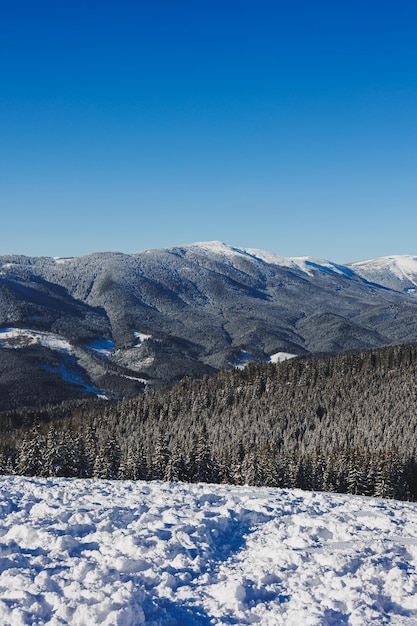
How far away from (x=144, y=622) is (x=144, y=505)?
38.0ft

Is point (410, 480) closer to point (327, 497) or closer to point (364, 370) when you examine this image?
point (327, 497)

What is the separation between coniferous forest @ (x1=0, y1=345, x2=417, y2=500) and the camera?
66438 mm

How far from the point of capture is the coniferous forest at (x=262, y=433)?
66.4m

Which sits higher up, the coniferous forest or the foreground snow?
the foreground snow

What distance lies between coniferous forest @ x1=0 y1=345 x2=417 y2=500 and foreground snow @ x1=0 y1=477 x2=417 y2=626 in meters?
43.3

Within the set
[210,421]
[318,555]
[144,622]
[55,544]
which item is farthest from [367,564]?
[210,421]

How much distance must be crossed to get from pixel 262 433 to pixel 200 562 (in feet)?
366

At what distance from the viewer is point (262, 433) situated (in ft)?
408

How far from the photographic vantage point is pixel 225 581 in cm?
1488

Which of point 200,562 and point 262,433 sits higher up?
point 200,562

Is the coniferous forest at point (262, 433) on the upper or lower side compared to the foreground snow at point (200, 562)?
lower

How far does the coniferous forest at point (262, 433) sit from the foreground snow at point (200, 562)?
4326 centimetres

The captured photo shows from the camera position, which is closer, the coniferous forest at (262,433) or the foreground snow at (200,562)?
the foreground snow at (200,562)

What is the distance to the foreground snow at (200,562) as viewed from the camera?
505 inches
